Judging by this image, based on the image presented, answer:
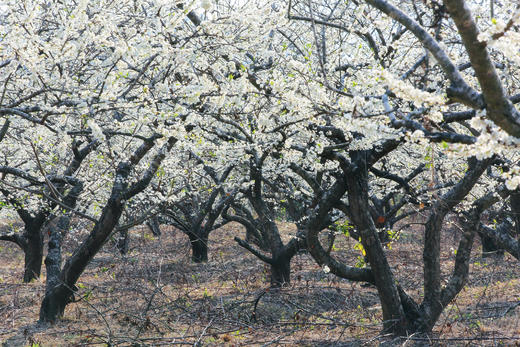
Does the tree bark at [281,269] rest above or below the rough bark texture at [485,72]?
below

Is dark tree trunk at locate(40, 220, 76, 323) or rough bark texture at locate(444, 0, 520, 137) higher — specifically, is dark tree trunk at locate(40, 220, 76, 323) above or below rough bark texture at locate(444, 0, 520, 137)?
below

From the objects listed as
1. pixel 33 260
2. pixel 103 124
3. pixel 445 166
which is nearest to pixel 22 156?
pixel 33 260

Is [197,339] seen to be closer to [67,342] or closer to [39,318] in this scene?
[67,342]

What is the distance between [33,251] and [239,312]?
7.62 meters

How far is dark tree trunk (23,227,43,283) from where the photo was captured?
13781mm

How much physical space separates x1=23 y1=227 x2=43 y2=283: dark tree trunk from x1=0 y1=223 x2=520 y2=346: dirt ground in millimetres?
1308

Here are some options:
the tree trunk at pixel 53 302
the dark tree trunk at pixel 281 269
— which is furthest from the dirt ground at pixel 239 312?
the dark tree trunk at pixel 281 269

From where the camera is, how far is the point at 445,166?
1367 cm

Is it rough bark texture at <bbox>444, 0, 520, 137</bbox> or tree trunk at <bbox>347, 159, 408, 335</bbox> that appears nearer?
rough bark texture at <bbox>444, 0, 520, 137</bbox>

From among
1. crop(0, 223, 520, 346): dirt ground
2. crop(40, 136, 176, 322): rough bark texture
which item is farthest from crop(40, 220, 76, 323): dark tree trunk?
crop(0, 223, 520, 346): dirt ground

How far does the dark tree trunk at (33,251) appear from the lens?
13781 millimetres

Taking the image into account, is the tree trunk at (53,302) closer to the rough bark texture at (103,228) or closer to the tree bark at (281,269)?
the rough bark texture at (103,228)

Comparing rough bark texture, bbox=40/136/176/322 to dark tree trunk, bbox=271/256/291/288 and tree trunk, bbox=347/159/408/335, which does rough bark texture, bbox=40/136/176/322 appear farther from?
dark tree trunk, bbox=271/256/291/288

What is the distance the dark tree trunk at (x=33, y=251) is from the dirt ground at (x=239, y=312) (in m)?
1.31
